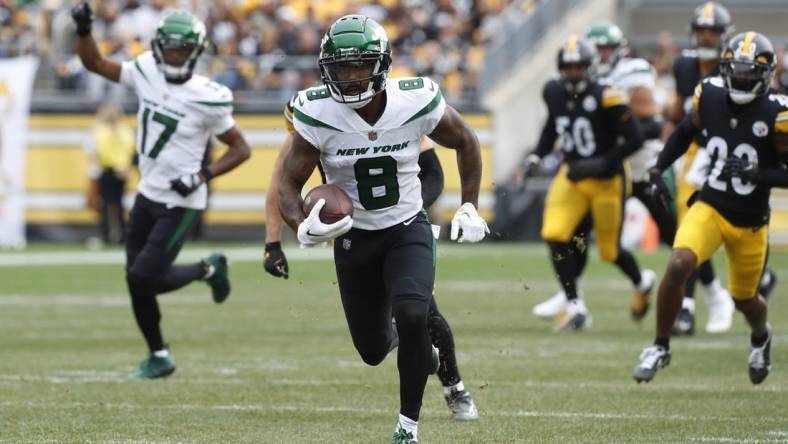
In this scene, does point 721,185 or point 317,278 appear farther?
point 317,278

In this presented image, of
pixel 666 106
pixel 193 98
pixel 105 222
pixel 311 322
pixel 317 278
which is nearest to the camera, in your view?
pixel 193 98

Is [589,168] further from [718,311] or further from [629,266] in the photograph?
[718,311]

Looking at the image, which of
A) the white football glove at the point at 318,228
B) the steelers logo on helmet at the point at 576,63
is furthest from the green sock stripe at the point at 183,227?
the steelers logo on helmet at the point at 576,63

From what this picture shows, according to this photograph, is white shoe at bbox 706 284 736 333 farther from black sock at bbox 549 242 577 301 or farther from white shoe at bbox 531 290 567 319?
white shoe at bbox 531 290 567 319

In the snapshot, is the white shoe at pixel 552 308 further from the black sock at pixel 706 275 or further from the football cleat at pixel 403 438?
the football cleat at pixel 403 438

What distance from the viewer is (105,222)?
20.3 metres

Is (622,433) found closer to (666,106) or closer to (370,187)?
(370,187)

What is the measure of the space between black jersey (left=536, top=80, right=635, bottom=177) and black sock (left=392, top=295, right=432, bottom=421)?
4.75 metres

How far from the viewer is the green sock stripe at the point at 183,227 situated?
802 cm

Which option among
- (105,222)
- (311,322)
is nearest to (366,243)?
(311,322)

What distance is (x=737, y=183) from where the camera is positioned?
7074 millimetres

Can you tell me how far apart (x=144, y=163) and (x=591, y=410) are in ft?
9.68

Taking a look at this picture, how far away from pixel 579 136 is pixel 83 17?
3595 millimetres

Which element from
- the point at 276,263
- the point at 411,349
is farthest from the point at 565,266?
the point at 411,349
